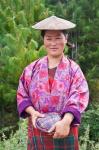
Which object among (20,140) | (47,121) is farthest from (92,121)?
(47,121)

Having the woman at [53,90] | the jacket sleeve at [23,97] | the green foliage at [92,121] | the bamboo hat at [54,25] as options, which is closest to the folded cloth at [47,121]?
the woman at [53,90]

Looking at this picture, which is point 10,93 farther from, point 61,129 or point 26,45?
point 61,129

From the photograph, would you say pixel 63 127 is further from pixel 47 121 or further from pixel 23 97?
pixel 23 97

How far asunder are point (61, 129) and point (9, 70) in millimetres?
3330

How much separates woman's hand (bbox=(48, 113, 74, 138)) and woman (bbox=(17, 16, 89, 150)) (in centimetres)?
2

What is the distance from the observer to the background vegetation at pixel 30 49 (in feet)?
18.0

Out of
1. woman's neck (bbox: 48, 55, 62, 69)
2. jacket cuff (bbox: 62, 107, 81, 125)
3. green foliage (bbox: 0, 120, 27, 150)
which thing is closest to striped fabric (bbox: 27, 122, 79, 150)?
jacket cuff (bbox: 62, 107, 81, 125)

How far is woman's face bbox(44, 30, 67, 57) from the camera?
8.18ft

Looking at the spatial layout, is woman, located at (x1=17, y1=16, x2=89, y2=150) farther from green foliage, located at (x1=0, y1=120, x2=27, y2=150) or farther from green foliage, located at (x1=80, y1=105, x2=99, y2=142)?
green foliage, located at (x1=80, y1=105, x2=99, y2=142)

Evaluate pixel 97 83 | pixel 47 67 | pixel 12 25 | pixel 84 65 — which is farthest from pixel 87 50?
pixel 47 67

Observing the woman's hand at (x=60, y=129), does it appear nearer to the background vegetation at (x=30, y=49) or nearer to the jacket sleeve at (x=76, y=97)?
the jacket sleeve at (x=76, y=97)

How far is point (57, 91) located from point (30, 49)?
3049mm

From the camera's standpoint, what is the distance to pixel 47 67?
8.32ft

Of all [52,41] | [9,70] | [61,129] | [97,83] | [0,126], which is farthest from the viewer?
[97,83]
